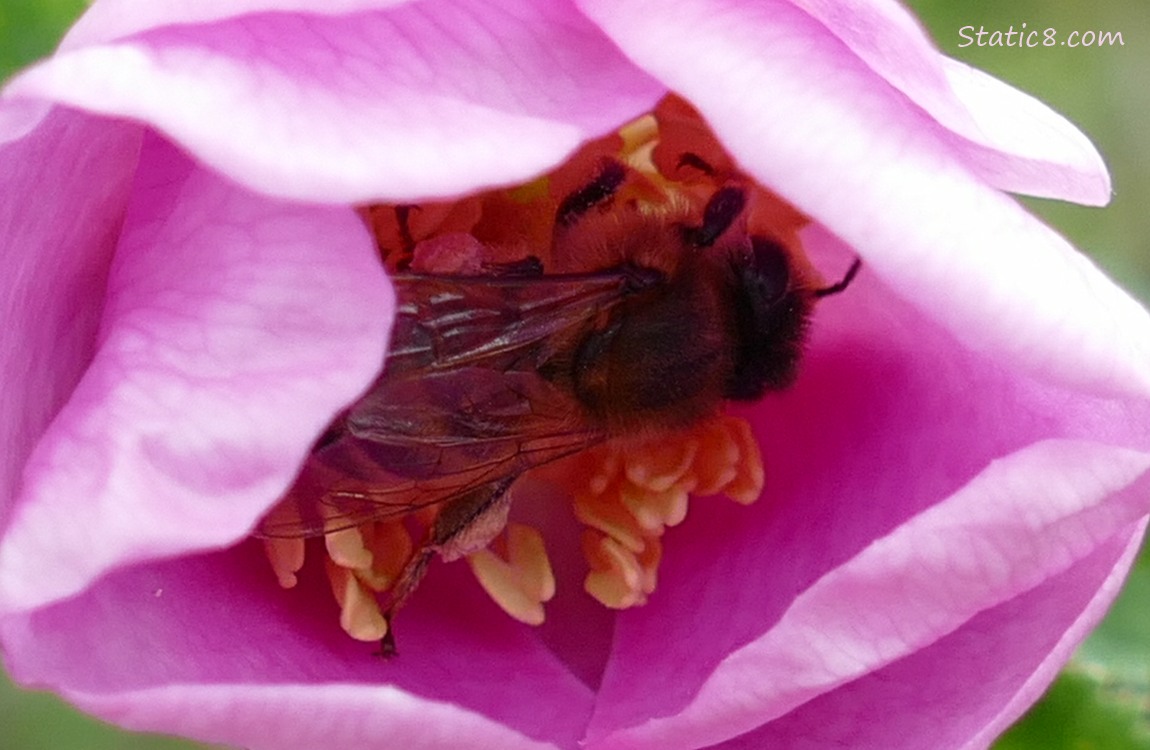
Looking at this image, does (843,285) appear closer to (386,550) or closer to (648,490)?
(648,490)

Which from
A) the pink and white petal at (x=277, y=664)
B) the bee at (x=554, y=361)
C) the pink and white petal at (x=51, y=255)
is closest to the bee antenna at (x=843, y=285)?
the bee at (x=554, y=361)

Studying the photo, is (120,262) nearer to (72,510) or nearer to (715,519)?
(72,510)

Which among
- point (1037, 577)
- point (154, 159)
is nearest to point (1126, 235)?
point (1037, 577)

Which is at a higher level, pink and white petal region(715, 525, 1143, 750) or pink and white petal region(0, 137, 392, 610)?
pink and white petal region(0, 137, 392, 610)

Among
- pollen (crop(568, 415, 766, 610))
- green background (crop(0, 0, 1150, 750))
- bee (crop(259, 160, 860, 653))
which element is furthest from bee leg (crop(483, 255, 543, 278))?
green background (crop(0, 0, 1150, 750))

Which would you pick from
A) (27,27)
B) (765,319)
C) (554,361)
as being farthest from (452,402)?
(27,27)

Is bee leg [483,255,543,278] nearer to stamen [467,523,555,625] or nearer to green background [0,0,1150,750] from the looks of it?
stamen [467,523,555,625]
